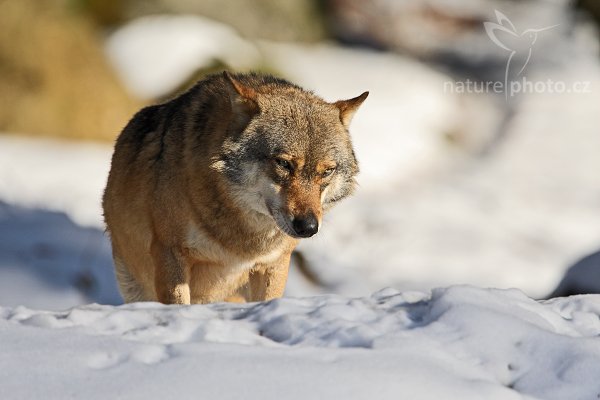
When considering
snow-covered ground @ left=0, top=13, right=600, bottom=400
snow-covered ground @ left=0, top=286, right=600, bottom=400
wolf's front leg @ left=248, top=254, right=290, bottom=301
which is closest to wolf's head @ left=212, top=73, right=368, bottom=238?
wolf's front leg @ left=248, top=254, right=290, bottom=301

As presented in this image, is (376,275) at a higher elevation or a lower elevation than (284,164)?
lower

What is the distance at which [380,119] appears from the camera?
13.7 meters

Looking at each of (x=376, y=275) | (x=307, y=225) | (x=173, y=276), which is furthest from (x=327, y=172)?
(x=376, y=275)

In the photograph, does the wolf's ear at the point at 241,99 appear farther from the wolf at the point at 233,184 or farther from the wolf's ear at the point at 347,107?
the wolf's ear at the point at 347,107

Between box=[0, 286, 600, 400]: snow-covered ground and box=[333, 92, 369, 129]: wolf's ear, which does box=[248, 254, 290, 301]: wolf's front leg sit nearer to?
box=[333, 92, 369, 129]: wolf's ear

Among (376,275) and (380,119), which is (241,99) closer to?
(376,275)

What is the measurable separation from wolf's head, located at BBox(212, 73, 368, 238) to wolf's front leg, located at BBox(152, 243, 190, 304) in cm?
50

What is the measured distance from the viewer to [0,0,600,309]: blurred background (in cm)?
1016

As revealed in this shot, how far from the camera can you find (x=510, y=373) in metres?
3.17

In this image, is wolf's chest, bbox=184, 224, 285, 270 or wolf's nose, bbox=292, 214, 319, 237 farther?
wolf's chest, bbox=184, 224, 285, 270

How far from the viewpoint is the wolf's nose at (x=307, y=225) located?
4.75 meters

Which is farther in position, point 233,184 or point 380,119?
point 380,119

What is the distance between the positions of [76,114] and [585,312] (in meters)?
9.02

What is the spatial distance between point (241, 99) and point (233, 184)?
0.45 metres
